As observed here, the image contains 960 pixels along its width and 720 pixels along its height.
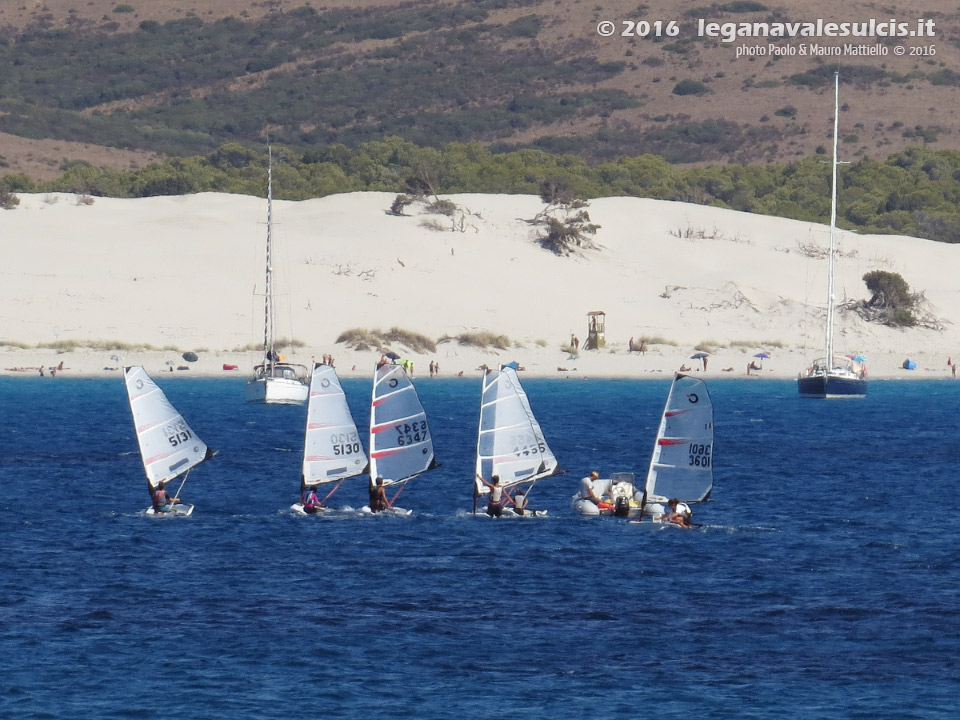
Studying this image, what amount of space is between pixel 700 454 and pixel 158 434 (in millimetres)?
12829

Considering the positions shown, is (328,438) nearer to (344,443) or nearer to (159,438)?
(344,443)

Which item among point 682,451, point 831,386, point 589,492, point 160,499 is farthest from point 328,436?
point 831,386

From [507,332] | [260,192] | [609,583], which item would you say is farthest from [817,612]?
[260,192]

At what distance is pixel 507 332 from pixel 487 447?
60.1 m

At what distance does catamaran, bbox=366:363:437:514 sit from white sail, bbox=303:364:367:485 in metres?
0.53

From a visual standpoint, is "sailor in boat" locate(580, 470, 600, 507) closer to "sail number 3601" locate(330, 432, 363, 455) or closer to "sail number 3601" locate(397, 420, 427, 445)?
"sail number 3601" locate(397, 420, 427, 445)

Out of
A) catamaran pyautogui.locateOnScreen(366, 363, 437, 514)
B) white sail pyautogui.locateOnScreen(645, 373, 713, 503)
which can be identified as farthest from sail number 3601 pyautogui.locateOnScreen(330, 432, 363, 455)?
white sail pyautogui.locateOnScreen(645, 373, 713, 503)

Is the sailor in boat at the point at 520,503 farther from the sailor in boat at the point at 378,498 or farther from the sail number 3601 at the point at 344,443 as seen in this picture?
the sail number 3601 at the point at 344,443

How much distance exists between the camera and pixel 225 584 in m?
Answer: 30.5

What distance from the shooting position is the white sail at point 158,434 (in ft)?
127

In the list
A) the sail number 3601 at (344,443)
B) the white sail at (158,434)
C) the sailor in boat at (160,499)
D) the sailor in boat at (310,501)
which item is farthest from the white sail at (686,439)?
the sailor in boat at (160,499)

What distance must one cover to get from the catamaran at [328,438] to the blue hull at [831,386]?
1697 inches

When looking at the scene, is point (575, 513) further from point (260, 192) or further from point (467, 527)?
point (260, 192)

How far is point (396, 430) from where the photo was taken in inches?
1542
